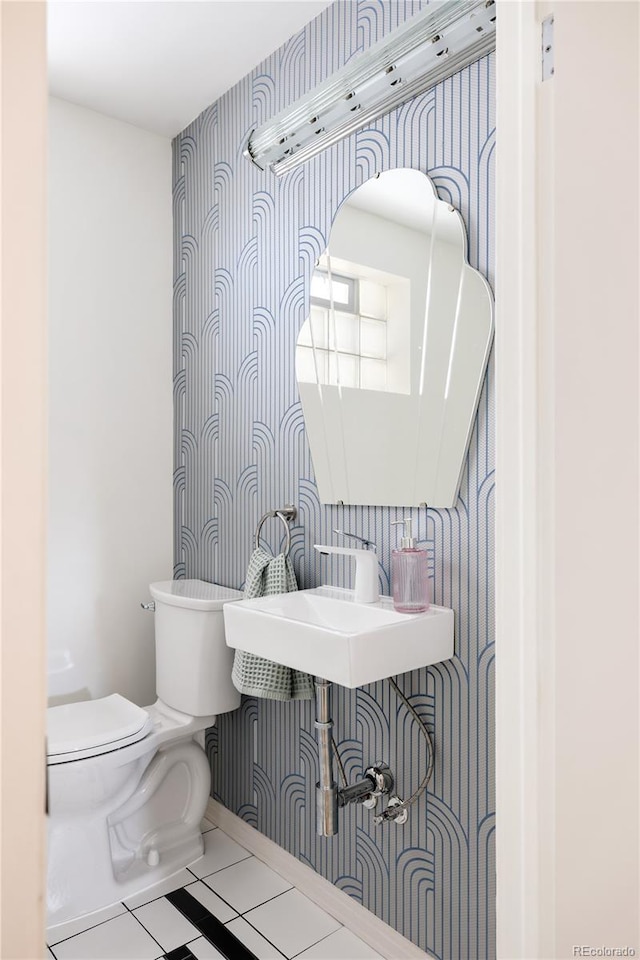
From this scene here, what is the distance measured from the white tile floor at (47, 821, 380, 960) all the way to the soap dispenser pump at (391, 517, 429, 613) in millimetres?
969

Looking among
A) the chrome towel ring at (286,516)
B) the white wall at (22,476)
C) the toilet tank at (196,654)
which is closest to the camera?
the white wall at (22,476)

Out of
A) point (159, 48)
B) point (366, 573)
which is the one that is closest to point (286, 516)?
point (366, 573)

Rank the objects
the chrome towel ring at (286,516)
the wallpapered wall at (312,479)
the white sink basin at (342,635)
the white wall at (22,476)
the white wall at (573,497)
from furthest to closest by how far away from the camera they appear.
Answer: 1. the chrome towel ring at (286,516)
2. the wallpapered wall at (312,479)
3. the white sink basin at (342,635)
4. the white wall at (573,497)
5. the white wall at (22,476)

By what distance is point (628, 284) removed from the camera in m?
0.88

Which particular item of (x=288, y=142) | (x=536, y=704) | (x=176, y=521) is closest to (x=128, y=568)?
(x=176, y=521)

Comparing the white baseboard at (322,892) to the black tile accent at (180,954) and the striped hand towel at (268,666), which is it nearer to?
the black tile accent at (180,954)

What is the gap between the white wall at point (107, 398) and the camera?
94.7 inches

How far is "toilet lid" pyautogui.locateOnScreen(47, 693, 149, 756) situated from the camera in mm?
1937

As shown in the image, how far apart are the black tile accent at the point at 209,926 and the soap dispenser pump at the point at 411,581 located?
1.02 metres

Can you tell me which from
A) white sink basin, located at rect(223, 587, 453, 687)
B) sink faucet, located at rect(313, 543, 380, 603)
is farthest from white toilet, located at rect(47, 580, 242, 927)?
sink faucet, located at rect(313, 543, 380, 603)

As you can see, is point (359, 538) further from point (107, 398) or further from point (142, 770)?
point (107, 398)

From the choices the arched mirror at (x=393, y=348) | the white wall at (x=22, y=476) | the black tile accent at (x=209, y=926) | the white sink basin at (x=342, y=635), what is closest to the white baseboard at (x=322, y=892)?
the black tile accent at (x=209, y=926)

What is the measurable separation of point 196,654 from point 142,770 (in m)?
0.39

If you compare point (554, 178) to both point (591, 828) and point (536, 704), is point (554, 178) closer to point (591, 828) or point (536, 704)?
point (536, 704)
